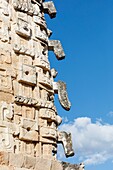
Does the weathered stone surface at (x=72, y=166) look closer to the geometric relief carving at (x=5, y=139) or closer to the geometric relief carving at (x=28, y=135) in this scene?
the geometric relief carving at (x=28, y=135)

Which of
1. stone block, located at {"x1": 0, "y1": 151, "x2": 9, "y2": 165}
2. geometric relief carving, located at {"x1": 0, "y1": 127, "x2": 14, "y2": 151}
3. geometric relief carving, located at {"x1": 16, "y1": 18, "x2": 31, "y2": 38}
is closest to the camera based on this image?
stone block, located at {"x1": 0, "y1": 151, "x2": 9, "y2": 165}

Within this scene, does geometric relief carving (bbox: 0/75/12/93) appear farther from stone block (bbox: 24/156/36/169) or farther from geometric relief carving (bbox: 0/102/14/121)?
stone block (bbox: 24/156/36/169)

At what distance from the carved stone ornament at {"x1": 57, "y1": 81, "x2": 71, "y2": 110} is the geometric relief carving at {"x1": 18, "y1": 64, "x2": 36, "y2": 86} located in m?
1.06

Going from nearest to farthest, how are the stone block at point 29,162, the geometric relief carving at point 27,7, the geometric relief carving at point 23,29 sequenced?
the stone block at point 29,162, the geometric relief carving at point 23,29, the geometric relief carving at point 27,7

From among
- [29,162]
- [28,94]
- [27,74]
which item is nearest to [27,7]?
[27,74]

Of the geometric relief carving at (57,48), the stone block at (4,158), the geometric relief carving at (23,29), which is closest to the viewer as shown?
the stone block at (4,158)

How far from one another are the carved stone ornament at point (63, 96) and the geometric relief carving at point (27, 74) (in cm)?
106

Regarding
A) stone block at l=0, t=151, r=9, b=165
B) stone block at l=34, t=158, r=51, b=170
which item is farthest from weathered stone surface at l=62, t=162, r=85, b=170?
stone block at l=0, t=151, r=9, b=165

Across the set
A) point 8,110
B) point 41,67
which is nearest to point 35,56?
point 41,67

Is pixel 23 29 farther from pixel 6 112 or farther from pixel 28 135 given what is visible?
pixel 28 135

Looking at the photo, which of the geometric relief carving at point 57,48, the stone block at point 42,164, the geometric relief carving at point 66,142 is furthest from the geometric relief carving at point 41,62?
the stone block at point 42,164

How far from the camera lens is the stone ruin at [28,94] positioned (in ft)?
27.6

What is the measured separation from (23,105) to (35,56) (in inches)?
54.4

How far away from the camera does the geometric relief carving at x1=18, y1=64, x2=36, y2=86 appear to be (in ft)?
29.8
